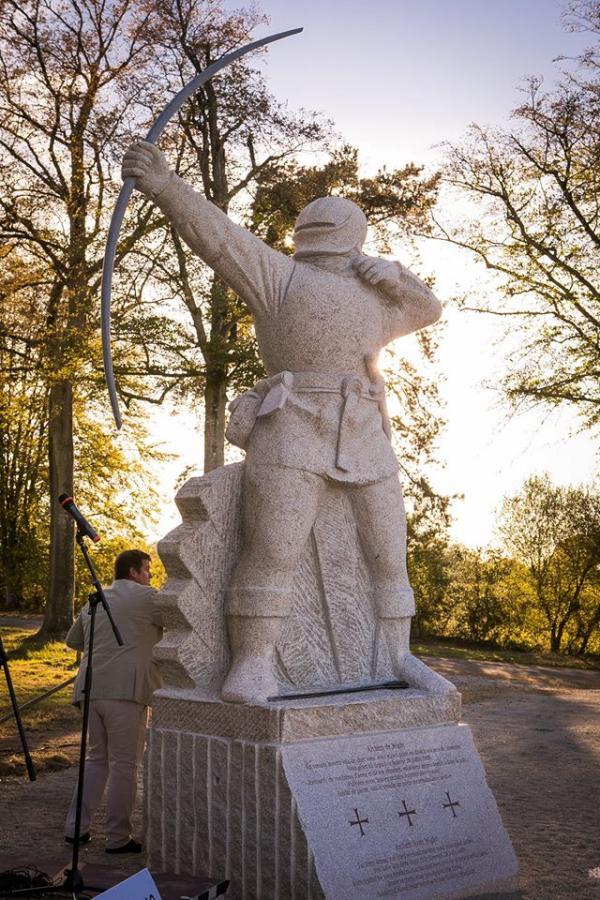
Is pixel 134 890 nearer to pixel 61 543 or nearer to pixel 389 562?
pixel 389 562

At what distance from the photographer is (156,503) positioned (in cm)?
2636

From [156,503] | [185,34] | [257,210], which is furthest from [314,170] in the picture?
[156,503]

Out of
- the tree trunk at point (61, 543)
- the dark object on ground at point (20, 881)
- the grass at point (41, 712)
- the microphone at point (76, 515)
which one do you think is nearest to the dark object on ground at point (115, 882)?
the dark object on ground at point (20, 881)

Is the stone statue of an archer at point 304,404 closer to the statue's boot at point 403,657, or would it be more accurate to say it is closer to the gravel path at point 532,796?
the statue's boot at point 403,657

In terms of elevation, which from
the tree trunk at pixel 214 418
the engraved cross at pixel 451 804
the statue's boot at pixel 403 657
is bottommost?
the engraved cross at pixel 451 804

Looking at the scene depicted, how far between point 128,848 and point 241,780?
139 centimetres

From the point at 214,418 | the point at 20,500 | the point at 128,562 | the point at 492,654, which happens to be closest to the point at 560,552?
the point at 492,654

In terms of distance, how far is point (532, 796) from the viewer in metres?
7.66

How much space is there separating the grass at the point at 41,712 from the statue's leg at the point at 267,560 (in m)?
3.12

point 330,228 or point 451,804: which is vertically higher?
point 330,228

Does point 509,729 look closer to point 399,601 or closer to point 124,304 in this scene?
point 399,601

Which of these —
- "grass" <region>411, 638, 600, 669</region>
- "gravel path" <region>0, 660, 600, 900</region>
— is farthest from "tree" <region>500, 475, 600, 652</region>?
"gravel path" <region>0, 660, 600, 900</region>

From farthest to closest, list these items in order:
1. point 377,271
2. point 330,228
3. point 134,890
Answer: point 330,228
point 377,271
point 134,890

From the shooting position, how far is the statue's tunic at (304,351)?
534cm
